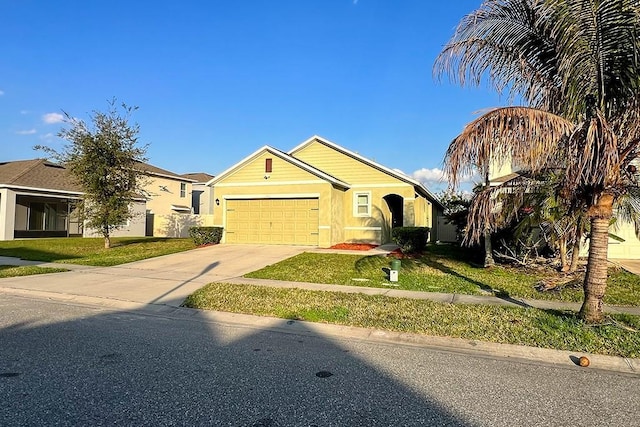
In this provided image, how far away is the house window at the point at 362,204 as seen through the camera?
2241 centimetres

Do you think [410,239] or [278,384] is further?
[410,239]

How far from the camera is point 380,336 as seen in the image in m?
6.54

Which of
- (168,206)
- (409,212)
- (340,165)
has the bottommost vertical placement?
(409,212)

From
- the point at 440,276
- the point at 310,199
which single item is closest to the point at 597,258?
the point at 440,276

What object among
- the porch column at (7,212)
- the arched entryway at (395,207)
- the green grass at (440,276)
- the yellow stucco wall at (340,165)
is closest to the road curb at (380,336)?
the green grass at (440,276)

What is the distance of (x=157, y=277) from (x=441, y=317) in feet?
27.0

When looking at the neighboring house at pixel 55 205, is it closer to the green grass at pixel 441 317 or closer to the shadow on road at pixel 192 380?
the green grass at pixel 441 317

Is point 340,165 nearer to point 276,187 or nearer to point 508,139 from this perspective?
point 276,187

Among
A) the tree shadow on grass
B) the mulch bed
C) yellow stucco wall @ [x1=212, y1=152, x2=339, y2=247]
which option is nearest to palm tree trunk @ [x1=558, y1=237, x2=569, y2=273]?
the mulch bed

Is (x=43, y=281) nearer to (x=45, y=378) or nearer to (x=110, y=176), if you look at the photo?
(x=45, y=378)

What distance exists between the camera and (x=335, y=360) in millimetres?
5414

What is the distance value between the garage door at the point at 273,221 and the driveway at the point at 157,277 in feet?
9.33

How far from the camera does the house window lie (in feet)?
73.5

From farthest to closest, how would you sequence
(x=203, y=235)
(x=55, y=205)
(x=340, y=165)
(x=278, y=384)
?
1. (x=55, y=205)
2. (x=340, y=165)
3. (x=203, y=235)
4. (x=278, y=384)
